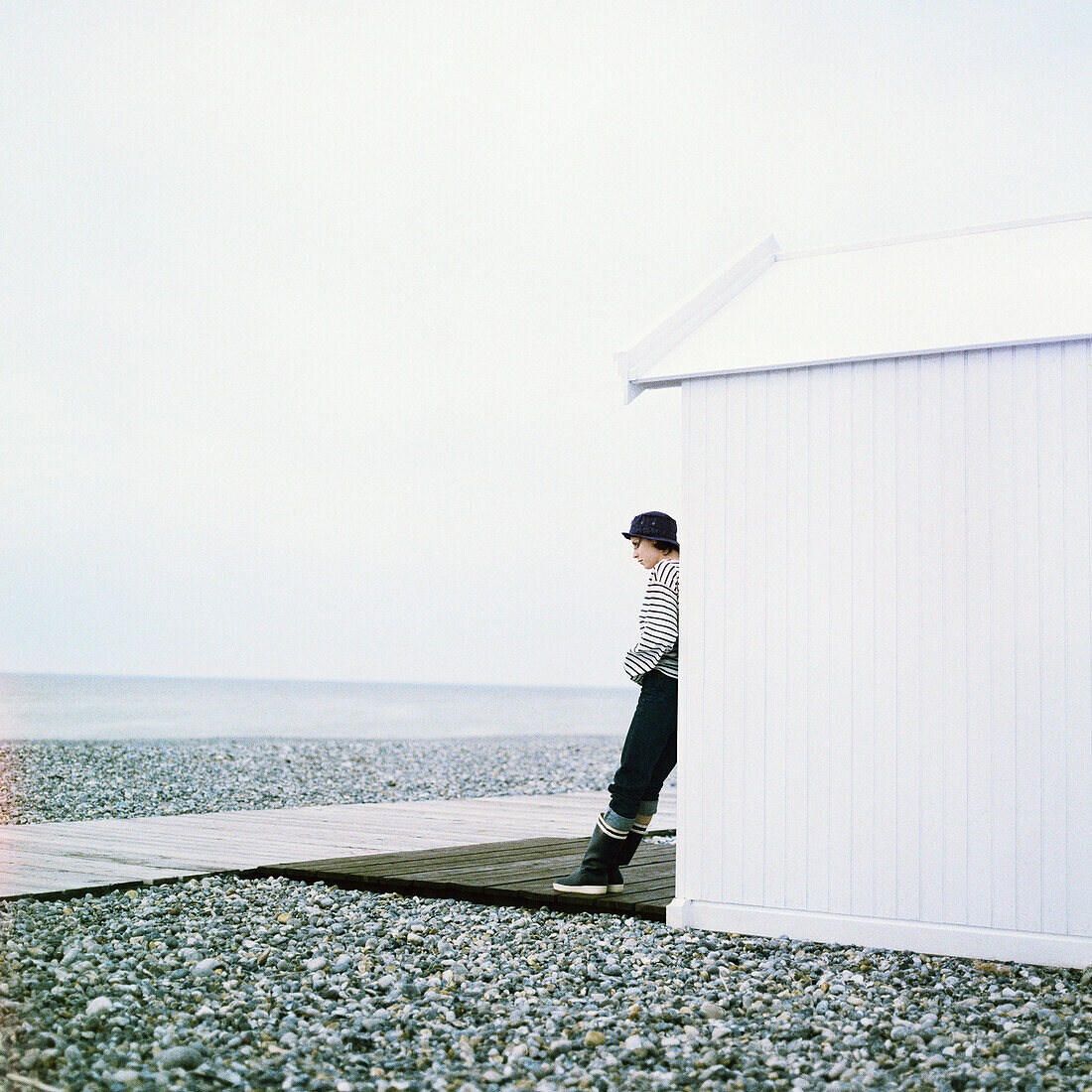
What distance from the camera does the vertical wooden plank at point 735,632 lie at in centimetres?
508

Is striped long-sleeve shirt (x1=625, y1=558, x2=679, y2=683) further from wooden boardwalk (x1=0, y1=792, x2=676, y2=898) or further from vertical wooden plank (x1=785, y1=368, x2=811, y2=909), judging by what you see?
wooden boardwalk (x1=0, y1=792, x2=676, y2=898)

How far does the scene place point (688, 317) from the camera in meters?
5.53

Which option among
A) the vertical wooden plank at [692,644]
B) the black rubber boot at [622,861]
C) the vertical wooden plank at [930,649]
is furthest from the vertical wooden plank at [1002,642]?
the black rubber boot at [622,861]

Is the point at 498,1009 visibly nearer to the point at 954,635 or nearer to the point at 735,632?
the point at 735,632

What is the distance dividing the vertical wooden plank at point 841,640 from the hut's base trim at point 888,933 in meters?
0.10

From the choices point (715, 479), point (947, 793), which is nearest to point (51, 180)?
point (715, 479)

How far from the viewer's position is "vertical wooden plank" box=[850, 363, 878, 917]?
4.80 metres

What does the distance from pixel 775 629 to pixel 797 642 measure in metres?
0.11

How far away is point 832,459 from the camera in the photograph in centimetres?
502

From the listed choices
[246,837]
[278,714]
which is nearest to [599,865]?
[246,837]

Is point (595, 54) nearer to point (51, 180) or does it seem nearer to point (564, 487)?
point (51, 180)

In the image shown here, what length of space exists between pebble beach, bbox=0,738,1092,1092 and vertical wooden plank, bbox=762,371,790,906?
354 mm

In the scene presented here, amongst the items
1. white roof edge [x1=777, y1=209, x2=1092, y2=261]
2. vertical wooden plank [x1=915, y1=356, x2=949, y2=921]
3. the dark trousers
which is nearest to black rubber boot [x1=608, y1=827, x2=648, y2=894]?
the dark trousers

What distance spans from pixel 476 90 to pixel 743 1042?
71.4 feet
